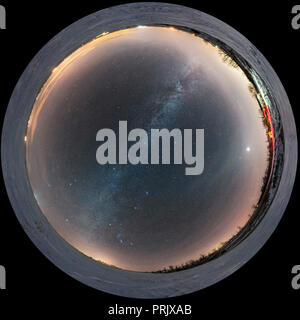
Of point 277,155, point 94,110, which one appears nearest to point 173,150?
point 94,110

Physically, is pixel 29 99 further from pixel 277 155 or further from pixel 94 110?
pixel 277 155

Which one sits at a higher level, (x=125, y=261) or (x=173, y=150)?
(x=173, y=150)

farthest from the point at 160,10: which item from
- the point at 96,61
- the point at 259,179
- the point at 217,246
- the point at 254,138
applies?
the point at 217,246

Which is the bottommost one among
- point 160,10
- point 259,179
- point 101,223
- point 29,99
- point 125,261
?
point 125,261

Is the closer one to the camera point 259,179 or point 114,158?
point 114,158
